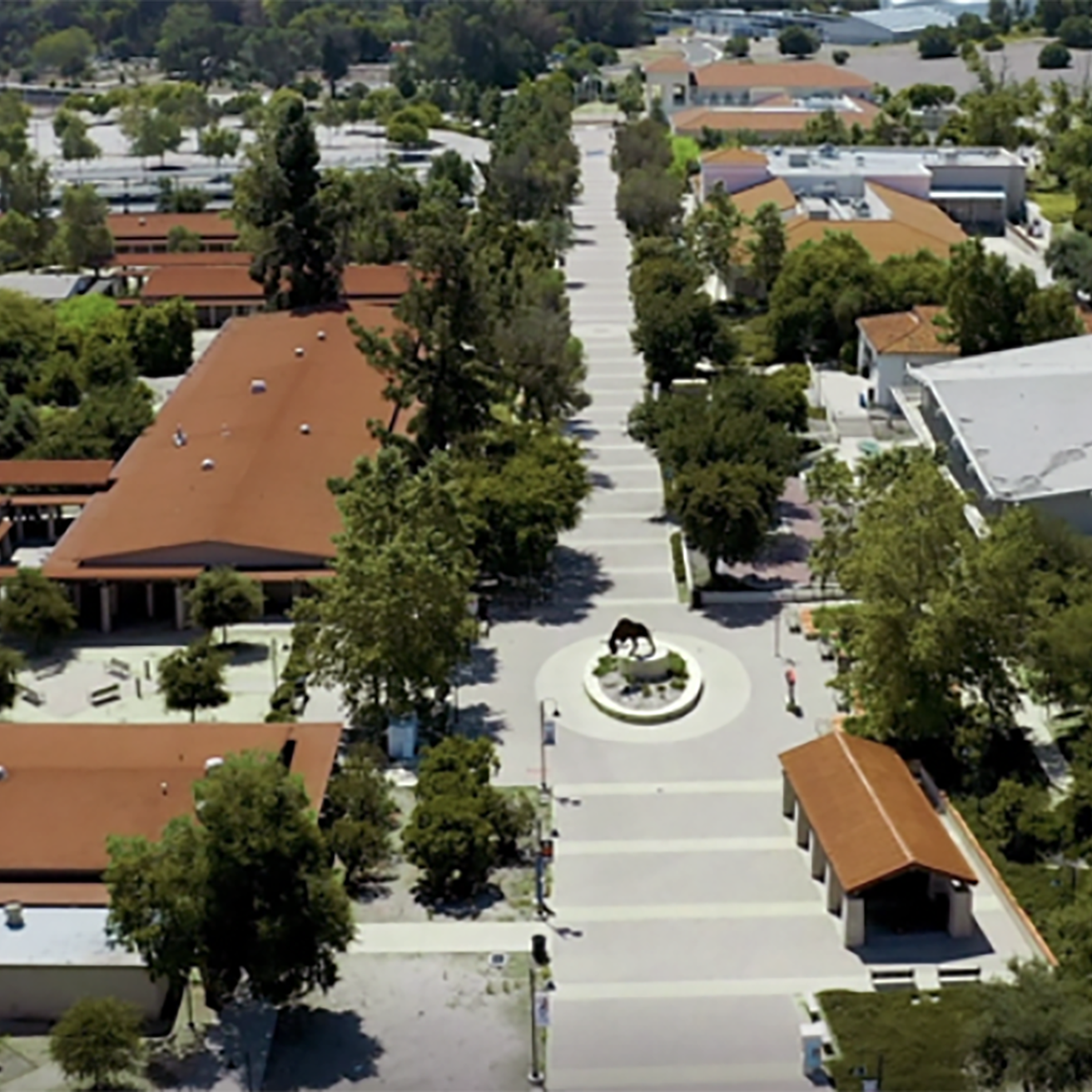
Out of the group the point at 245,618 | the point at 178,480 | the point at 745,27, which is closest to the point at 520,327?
the point at 178,480

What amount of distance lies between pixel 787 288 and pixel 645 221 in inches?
780

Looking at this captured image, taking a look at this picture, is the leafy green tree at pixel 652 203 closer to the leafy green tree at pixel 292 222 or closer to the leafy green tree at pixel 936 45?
the leafy green tree at pixel 292 222

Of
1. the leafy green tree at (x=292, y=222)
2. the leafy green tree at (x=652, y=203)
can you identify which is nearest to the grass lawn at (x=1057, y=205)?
the leafy green tree at (x=652, y=203)

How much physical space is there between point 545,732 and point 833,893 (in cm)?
823

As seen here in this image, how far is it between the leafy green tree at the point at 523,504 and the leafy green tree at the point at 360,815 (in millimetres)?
9559

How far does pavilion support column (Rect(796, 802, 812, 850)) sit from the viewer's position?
34312 mm

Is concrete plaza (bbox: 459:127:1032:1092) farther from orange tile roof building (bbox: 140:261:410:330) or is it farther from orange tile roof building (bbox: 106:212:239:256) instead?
orange tile roof building (bbox: 106:212:239:256)

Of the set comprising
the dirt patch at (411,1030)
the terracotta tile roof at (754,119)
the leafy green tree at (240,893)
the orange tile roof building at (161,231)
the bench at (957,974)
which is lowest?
the orange tile roof building at (161,231)

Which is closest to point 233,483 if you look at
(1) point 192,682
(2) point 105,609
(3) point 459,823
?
(2) point 105,609

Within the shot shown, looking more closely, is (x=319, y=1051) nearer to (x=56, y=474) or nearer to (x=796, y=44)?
(x=56, y=474)

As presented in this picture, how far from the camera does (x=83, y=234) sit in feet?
265

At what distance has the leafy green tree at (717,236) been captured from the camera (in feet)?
240

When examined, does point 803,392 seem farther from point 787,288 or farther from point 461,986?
point 461,986

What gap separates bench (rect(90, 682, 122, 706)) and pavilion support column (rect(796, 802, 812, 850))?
49.6 ft
